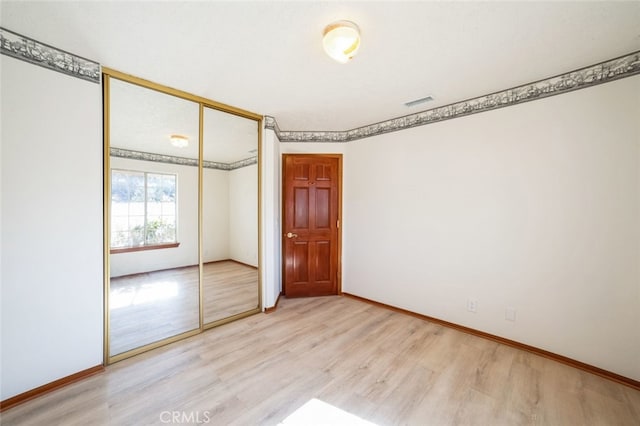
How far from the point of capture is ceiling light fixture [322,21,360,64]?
1575mm

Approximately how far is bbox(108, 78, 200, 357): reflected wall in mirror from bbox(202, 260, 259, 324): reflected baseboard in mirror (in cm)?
26

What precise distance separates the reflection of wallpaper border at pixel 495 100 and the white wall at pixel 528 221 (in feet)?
0.25

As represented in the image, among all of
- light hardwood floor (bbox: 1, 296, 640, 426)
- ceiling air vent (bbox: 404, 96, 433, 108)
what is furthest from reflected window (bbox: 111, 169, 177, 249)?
ceiling air vent (bbox: 404, 96, 433, 108)

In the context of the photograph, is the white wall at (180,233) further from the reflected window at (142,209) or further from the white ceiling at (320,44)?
the white ceiling at (320,44)

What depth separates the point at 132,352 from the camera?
88.9 inches

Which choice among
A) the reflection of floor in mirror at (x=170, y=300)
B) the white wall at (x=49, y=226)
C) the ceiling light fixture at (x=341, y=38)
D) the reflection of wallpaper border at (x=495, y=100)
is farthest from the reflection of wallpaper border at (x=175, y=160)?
the ceiling light fixture at (x=341, y=38)

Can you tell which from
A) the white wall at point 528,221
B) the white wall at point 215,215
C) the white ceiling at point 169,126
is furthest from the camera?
the white wall at point 215,215

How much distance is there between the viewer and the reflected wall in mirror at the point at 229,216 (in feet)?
9.91

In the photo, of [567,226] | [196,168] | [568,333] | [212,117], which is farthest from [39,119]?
[568,333]

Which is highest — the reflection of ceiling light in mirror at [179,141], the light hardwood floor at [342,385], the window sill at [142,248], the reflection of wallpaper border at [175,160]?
the reflection of ceiling light in mirror at [179,141]

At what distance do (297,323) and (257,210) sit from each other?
1.56 meters

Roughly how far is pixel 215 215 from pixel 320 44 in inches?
90.5

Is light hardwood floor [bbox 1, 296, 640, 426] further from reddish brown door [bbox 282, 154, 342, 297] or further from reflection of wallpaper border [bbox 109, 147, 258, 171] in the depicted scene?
reflection of wallpaper border [bbox 109, 147, 258, 171]

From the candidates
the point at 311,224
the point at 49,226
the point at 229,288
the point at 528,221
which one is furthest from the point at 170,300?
the point at 528,221
